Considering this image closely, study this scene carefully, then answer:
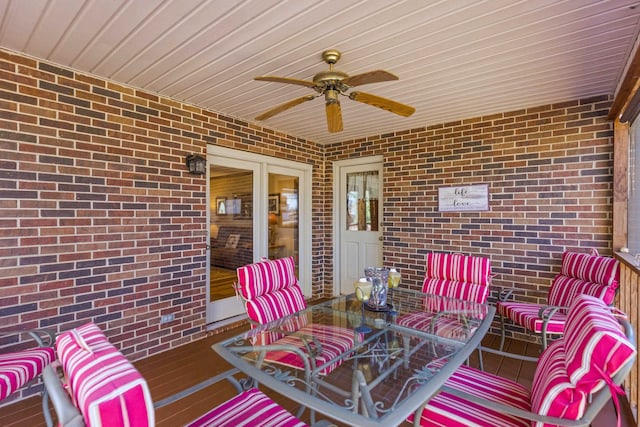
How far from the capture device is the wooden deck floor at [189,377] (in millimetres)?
2072

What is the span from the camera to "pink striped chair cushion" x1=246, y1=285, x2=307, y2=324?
2.24m

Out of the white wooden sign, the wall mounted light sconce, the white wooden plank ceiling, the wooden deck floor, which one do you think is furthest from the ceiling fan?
the wooden deck floor

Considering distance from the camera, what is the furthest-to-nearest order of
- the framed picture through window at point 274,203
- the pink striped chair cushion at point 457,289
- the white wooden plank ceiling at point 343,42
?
the framed picture through window at point 274,203 < the pink striped chair cushion at point 457,289 < the white wooden plank ceiling at point 343,42

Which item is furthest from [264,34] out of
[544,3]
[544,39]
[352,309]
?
[352,309]

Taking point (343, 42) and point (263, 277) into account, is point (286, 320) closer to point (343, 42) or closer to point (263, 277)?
point (263, 277)

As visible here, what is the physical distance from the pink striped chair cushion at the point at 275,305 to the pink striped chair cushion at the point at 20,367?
4.05 feet

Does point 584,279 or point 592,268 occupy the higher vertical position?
point 592,268

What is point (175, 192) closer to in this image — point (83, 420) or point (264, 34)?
point (264, 34)

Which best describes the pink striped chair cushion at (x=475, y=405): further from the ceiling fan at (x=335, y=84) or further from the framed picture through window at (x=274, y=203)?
the framed picture through window at (x=274, y=203)

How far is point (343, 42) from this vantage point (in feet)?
6.77

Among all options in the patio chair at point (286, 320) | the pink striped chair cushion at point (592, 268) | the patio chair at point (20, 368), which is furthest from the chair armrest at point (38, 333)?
the pink striped chair cushion at point (592, 268)

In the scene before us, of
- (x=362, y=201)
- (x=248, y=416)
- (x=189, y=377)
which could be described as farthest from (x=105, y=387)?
(x=362, y=201)

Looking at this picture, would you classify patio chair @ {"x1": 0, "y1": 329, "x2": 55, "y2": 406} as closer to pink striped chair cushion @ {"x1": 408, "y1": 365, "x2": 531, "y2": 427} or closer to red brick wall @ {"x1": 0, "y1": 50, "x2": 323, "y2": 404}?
red brick wall @ {"x1": 0, "y1": 50, "x2": 323, "y2": 404}

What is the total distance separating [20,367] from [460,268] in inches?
126
